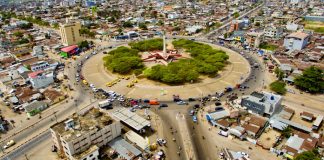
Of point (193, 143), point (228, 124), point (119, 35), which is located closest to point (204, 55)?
point (228, 124)

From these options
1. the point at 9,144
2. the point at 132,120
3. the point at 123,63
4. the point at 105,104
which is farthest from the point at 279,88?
the point at 9,144

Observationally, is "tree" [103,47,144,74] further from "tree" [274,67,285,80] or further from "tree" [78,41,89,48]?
"tree" [274,67,285,80]

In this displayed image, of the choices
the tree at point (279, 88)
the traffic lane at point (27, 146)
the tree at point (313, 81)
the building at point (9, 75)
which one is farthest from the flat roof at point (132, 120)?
the building at point (9, 75)

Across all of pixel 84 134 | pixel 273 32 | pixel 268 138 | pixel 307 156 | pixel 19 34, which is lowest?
pixel 268 138

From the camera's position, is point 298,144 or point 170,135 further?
point 170,135

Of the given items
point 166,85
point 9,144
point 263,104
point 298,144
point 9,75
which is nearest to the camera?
point 298,144

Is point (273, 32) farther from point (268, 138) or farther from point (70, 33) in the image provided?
point (70, 33)

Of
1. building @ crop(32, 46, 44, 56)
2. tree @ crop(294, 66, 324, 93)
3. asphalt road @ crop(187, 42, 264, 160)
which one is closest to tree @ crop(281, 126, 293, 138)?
asphalt road @ crop(187, 42, 264, 160)
